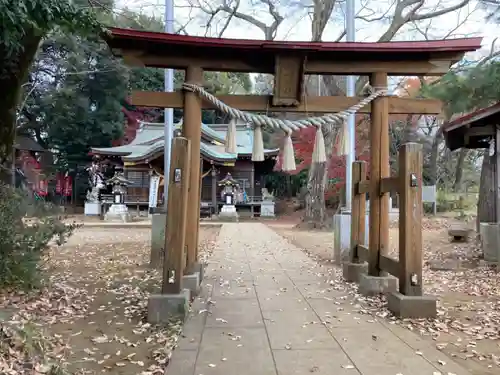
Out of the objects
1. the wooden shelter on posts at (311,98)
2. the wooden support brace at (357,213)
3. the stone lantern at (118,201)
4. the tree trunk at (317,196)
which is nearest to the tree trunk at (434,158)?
the tree trunk at (317,196)

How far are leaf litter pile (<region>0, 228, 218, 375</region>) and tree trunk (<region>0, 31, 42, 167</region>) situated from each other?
2154mm

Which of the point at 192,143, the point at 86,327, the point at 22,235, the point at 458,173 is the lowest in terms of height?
the point at 86,327

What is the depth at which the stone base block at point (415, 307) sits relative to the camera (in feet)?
15.0

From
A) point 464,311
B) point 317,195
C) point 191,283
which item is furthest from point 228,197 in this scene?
point 464,311

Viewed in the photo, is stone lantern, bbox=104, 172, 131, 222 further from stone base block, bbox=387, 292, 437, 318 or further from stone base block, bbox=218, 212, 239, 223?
stone base block, bbox=387, 292, 437, 318

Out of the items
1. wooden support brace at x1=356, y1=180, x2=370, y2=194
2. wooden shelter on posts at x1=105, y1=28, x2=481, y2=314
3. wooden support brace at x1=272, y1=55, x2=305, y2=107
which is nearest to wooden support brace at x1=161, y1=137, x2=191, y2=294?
wooden shelter on posts at x1=105, y1=28, x2=481, y2=314

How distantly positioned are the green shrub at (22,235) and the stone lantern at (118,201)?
16.6 metres

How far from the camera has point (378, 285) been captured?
218 inches

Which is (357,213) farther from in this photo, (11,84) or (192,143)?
(11,84)

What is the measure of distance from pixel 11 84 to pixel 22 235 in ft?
7.70

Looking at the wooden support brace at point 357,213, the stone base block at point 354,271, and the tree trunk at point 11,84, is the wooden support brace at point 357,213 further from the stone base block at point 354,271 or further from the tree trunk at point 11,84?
the tree trunk at point 11,84

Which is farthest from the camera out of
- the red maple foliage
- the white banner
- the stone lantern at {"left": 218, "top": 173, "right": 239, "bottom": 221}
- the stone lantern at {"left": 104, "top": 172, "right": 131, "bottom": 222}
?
the white banner

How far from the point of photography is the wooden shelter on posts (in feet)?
16.4

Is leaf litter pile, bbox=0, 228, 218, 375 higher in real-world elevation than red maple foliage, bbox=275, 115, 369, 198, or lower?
lower
